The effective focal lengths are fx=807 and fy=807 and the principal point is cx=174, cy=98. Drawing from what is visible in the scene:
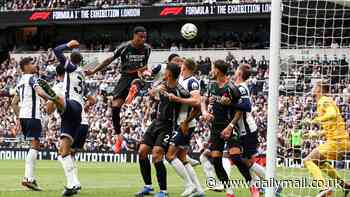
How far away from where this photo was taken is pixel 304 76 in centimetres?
1748

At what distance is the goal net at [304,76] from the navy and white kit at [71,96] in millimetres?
3609

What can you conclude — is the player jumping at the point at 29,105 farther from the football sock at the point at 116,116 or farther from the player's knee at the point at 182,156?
the player's knee at the point at 182,156

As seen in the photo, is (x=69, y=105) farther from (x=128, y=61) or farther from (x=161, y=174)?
(x=161, y=174)

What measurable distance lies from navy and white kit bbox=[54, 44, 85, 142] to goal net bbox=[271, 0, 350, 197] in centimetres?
361

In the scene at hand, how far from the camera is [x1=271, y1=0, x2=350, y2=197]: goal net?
1412cm

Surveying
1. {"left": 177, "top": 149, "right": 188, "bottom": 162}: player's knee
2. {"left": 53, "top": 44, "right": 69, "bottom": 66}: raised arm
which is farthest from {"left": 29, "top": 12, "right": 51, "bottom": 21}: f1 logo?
{"left": 177, "top": 149, "right": 188, "bottom": 162}: player's knee

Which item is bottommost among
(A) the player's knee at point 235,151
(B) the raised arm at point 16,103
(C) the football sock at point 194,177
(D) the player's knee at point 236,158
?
(C) the football sock at point 194,177

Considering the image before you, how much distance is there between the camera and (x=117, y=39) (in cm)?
4809

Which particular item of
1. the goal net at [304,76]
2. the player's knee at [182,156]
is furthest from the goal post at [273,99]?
the player's knee at [182,156]

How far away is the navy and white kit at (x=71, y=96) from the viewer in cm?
1437

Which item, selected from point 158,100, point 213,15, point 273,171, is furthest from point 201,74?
point 273,171

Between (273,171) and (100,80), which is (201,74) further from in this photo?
(273,171)

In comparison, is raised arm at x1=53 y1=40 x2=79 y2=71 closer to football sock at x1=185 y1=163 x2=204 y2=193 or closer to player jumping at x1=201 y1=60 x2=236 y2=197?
player jumping at x1=201 y1=60 x2=236 y2=197

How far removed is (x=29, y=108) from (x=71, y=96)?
1.56 metres
